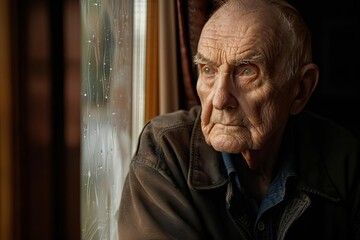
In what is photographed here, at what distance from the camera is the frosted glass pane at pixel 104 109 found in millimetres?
1186

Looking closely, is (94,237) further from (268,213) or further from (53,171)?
(53,171)

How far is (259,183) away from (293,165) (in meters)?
0.10

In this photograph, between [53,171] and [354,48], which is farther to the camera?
[354,48]

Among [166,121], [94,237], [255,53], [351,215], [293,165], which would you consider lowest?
[94,237]

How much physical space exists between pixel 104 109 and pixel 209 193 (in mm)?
456

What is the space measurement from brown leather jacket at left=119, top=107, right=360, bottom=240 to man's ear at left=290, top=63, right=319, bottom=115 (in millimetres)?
115

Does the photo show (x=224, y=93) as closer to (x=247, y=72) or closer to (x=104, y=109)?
(x=247, y=72)

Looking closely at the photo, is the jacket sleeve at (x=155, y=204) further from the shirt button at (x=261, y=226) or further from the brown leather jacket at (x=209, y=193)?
the shirt button at (x=261, y=226)

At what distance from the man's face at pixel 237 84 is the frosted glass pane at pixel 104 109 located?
0.99 feet

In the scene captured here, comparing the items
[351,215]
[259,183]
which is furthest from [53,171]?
[351,215]

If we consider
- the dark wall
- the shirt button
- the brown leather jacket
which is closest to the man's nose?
the brown leather jacket

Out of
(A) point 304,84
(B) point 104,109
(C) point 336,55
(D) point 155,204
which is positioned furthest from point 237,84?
(C) point 336,55

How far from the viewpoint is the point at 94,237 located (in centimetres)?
137

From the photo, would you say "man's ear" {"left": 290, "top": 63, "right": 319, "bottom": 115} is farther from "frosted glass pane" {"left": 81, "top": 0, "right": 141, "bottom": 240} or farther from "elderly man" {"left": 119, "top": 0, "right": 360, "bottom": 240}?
"frosted glass pane" {"left": 81, "top": 0, "right": 141, "bottom": 240}
